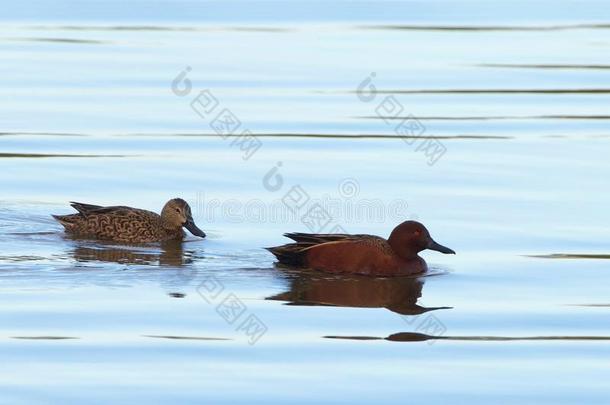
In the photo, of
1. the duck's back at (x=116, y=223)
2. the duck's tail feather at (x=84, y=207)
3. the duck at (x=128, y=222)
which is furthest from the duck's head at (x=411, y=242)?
the duck's tail feather at (x=84, y=207)

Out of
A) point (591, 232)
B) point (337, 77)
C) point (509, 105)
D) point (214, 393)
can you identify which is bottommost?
point (214, 393)

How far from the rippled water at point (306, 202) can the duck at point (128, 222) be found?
0.15m

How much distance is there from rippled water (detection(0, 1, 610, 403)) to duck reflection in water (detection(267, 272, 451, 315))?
0.04 metres

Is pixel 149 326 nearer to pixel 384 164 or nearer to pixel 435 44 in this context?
pixel 384 164

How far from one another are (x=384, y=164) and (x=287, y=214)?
261 cm

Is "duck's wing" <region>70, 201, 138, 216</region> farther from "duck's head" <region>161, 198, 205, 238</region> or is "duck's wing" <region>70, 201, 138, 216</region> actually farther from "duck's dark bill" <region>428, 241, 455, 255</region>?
"duck's dark bill" <region>428, 241, 455, 255</region>

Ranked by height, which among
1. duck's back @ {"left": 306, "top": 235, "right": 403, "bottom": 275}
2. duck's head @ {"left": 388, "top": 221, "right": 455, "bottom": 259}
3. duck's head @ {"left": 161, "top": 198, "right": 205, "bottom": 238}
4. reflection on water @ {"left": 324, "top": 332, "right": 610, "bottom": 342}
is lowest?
reflection on water @ {"left": 324, "top": 332, "right": 610, "bottom": 342}

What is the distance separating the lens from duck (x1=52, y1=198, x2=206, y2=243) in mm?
13844

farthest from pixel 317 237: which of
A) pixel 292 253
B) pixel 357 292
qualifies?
pixel 357 292

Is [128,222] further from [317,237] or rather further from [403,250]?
[403,250]

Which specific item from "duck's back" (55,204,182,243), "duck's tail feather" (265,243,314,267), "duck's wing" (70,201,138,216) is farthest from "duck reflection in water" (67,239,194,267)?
"duck's tail feather" (265,243,314,267)

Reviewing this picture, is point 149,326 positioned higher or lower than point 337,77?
lower

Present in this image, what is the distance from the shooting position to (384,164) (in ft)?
56.0

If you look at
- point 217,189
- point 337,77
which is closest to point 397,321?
point 217,189
